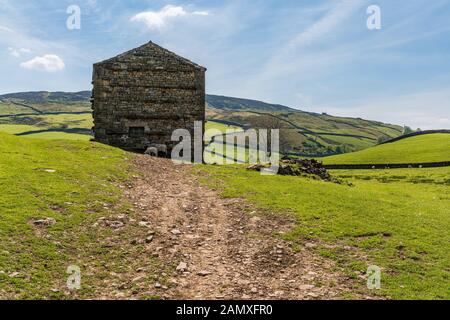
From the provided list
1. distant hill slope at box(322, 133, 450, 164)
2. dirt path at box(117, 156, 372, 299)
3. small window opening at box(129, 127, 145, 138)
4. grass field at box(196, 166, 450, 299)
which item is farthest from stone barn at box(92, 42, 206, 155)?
distant hill slope at box(322, 133, 450, 164)

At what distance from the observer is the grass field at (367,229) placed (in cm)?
1081

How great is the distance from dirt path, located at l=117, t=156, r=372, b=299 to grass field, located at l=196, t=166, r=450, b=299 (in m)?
0.90

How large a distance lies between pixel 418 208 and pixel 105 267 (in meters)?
17.1

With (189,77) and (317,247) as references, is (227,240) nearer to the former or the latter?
(317,247)

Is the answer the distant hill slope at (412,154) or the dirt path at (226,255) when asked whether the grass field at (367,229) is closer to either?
the dirt path at (226,255)

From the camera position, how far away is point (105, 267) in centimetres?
1087

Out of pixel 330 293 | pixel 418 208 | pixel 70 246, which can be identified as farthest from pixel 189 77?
pixel 330 293

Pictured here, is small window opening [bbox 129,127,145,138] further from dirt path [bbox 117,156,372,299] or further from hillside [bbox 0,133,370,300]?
dirt path [bbox 117,156,372,299]

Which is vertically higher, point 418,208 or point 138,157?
point 138,157

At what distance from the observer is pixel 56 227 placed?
12797 mm

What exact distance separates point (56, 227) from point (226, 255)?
19.2 feet

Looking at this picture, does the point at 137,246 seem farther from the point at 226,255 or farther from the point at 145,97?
the point at 145,97

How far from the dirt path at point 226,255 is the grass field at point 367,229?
0.90 m

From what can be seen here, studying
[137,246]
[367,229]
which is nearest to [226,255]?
[137,246]
